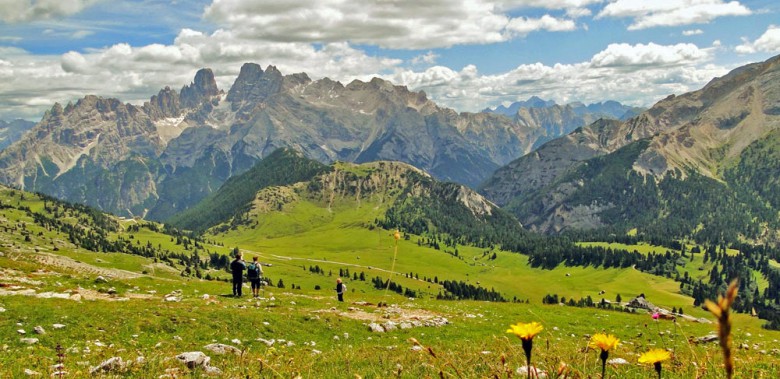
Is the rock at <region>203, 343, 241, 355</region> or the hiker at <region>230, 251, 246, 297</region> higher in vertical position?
the rock at <region>203, 343, 241, 355</region>

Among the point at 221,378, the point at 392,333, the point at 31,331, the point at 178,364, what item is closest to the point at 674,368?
the point at 221,378

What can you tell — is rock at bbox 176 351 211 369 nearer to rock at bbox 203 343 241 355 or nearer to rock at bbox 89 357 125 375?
rock at bbox 89 357 125 375

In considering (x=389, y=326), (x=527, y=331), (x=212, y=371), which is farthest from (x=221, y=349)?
(x=527, y=331)

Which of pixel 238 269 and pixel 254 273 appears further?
pixel 254 273

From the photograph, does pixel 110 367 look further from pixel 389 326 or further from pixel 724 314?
pixel 389 326

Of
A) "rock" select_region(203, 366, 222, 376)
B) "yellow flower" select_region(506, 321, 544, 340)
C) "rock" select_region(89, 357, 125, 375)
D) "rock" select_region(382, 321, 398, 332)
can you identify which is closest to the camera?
Answer: "yellow flower" select_region(506, 321, 544, 340)

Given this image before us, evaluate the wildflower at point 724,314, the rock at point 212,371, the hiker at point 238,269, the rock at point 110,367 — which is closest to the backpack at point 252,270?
the hiker at point 238,269

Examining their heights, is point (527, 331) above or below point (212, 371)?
above

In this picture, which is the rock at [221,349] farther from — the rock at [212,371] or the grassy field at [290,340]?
the rock at [212,371]

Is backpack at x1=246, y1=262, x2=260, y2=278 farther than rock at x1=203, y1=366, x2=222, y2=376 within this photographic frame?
Yes

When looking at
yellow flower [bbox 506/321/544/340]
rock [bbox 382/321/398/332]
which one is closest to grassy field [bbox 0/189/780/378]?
rock [bbox 382/321/398/332]

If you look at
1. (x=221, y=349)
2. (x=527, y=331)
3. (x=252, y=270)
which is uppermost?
(x=527, y=331)

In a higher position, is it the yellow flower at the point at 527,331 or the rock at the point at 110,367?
the yellow flower at the point at 527,331

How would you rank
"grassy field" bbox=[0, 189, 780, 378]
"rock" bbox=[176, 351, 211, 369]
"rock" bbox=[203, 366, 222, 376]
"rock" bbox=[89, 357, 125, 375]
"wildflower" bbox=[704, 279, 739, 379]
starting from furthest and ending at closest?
"rock" bbox=[176, 351, 211, 369], "rock" bbox=[203, 366, 222, 376], "rock" bbox=[89, 357, 125, 375], "grassy field" bbox=[0, 189, 780, 378], "wildflower" bbox=[704, 279, 739, 379]
